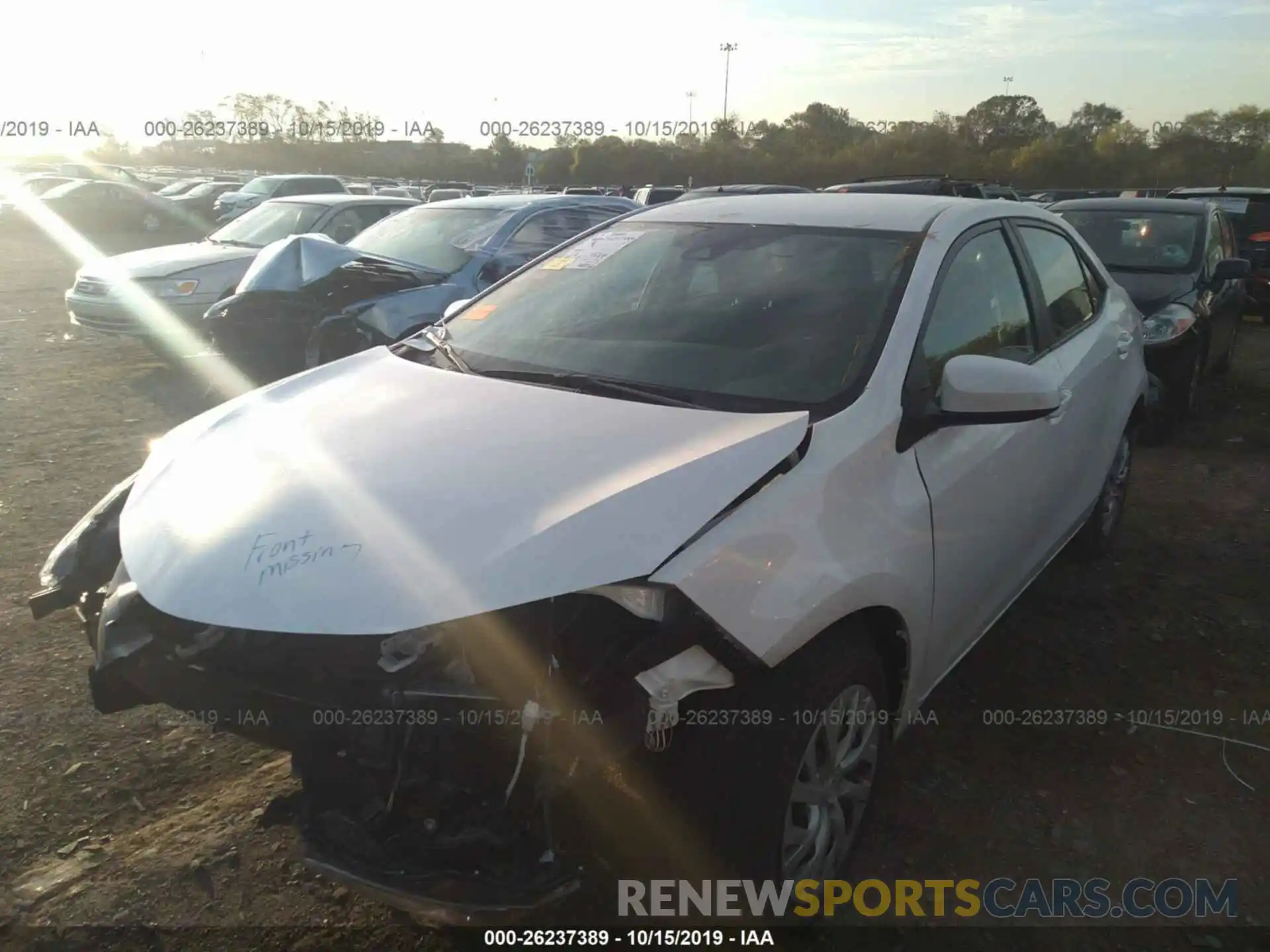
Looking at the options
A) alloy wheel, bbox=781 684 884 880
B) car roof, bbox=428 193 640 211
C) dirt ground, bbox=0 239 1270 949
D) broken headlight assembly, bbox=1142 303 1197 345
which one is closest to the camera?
alloy wheel, bbox=781 684 884 880

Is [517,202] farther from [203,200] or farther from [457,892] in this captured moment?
[203,200]

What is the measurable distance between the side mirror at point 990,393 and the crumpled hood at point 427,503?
0.48 meters

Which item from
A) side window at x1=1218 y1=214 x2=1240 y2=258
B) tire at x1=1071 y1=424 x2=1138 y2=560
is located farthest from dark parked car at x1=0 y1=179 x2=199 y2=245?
tire at x1=1071 y1=424 x2=1138 y2=560

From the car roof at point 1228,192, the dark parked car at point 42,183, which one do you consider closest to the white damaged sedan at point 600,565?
the car roof at point 1228,192

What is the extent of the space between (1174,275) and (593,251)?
18.8 feet

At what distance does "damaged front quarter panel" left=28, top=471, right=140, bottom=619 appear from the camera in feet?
8.41

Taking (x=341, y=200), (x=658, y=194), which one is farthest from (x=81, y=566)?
(x=658, y=194)

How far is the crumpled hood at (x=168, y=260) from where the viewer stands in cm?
873

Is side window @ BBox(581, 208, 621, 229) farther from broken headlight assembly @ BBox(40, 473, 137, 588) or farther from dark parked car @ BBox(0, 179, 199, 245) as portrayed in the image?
dark parked car @ BBox(0, 179, 199, 245)

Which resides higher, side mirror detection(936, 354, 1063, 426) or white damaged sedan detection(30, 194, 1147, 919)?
side mirror detection(936, 354, 1063, 426)

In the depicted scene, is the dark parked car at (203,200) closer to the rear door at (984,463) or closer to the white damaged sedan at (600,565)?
the white damaged sedan at (600,565)

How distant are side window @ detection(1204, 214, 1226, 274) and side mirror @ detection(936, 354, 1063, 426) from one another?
612 centimetres

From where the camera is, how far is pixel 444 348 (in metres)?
3.24

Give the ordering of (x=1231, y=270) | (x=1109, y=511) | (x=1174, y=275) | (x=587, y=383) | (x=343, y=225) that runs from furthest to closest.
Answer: (x=343, y=225) → (x=1174, y=275) → (x=1231, y=270) → (x=1109, y=511) → (x=587, y=383)
